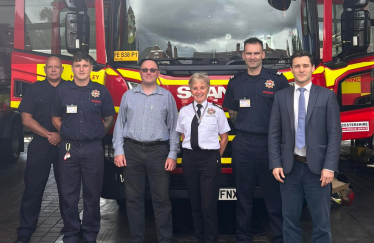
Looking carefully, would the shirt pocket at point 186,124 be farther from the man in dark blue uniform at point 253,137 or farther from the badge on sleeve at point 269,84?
the badge on sleeve at point 269,84

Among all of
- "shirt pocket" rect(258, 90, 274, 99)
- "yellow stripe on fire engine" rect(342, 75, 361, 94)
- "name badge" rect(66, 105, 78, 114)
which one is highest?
"yellow stripe on fire engine" rect(342, 75, 361, 94)

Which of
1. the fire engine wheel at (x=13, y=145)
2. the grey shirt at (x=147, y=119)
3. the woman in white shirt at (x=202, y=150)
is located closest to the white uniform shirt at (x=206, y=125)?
the woman in white shirt at (x=202, y=150)

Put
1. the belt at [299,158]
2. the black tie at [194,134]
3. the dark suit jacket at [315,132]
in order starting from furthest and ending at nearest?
the black tie at [194,134] → the belt at [299,158] → the dark suit jacket at [315,132]

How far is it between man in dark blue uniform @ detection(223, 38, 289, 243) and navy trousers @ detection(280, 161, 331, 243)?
46cm

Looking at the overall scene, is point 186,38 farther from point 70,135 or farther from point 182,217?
point 182,217

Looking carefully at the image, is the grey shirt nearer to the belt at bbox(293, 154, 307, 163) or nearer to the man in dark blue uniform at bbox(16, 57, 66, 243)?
the man in dark blue uniform at bbox(16, 57, 66, 243)

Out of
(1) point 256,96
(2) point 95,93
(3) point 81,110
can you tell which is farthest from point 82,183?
(1) point 256,96

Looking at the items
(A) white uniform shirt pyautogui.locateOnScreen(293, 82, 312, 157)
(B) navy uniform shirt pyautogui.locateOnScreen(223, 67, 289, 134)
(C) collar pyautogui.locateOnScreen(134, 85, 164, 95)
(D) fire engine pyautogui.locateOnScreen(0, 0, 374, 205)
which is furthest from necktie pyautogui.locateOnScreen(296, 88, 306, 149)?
(C) collar pyautogui.locateOnScreen(134, 85, 164, 95)

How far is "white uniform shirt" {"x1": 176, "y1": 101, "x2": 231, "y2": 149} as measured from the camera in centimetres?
397

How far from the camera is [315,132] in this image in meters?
3.41

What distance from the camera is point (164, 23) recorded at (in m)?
4.64

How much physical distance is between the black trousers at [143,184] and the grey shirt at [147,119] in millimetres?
80

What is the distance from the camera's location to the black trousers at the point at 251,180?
4055 millimetres

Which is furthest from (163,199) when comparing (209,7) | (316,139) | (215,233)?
(209,7)
